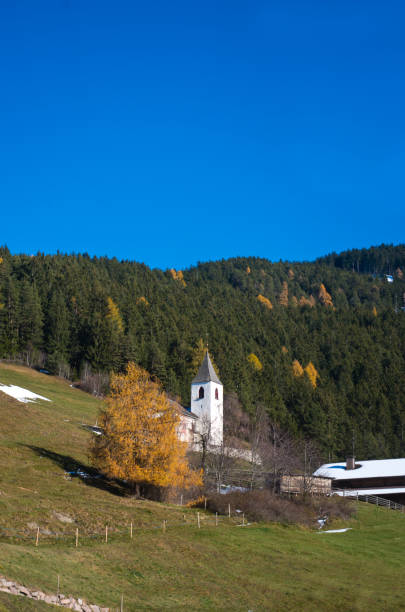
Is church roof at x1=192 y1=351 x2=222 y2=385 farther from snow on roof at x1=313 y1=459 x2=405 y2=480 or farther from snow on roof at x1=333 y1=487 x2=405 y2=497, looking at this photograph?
snow on roof at x1=333 y1=487 x2=405 y2=497

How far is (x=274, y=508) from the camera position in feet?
153

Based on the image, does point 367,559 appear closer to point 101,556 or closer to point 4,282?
point 101,556

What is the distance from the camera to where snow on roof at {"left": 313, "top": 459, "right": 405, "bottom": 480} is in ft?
238

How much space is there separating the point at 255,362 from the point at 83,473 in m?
98.3

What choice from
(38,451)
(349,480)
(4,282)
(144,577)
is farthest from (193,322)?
(144,577)

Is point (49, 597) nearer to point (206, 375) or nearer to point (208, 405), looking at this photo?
point (208, 405)

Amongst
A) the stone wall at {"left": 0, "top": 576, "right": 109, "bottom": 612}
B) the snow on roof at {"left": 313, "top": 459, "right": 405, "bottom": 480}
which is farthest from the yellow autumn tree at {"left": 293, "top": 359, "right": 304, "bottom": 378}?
the stone wall at {"left": 0, "top": 576, "right": 109, "bottom": 612}

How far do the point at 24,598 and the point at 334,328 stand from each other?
17717cm

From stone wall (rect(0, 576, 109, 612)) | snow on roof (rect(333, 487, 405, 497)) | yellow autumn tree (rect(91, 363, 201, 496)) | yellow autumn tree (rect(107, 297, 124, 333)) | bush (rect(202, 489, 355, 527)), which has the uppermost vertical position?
yellow autumn tree (rect(107, 297, 124, 333))

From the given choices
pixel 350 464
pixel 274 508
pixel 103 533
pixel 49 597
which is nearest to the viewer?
pixel 49 597

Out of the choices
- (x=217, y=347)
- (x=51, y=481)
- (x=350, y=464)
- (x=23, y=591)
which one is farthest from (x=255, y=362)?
(x=23, y=591)

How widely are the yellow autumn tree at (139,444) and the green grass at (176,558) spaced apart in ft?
6.50

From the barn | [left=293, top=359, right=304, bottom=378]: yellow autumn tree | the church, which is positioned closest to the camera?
the barn

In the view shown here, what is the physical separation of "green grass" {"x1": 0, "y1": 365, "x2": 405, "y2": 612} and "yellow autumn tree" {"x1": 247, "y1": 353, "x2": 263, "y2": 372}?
88.6 m
